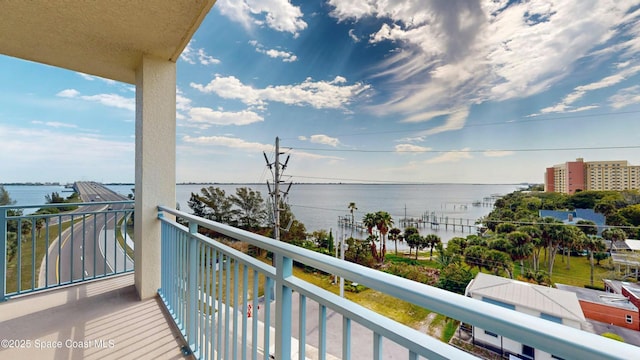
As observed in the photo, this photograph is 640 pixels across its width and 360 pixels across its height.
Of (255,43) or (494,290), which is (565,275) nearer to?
(494,290)

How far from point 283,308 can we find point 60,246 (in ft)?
10.3

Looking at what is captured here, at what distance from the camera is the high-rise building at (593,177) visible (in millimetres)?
4898

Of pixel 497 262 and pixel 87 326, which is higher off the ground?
pixel 87 326

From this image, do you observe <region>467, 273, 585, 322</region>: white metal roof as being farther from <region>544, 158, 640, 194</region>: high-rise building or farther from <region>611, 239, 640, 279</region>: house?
<region>544, 158, 640, 194</region>: high-rise building

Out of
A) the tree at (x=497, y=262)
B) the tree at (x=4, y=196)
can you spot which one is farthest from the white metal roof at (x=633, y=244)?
the tree at (x=4, y=196)

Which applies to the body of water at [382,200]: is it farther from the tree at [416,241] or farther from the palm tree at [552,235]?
the palm tree at [552,235]

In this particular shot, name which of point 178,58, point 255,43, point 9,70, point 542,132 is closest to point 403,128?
point 542,132

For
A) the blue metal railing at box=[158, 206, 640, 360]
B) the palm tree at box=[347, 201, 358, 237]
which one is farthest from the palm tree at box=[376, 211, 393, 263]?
the blue metal railing at box=[158, 206, 640, 360]

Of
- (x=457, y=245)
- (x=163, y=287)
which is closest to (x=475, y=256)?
(x=457, y=245)

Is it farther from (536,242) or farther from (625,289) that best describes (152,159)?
(536,242)

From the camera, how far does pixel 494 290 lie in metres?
3.48

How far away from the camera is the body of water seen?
7.44 meters

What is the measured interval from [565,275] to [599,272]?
1.68 ft

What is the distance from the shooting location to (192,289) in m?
1.64
